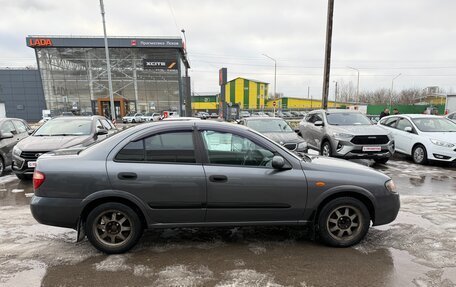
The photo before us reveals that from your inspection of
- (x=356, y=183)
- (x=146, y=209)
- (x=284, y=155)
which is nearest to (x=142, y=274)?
(x=146, y=209)

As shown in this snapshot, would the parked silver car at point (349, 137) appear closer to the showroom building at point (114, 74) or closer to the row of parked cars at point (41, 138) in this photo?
the row of parked cars at point (41, 138)

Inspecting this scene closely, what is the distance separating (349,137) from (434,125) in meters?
3.46

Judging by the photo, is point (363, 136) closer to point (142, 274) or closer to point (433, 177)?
point (433, 177)

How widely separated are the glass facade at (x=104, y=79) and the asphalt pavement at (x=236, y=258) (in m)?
41.5

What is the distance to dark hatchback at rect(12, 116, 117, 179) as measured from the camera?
23.3ft

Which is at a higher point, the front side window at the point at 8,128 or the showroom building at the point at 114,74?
the showroom building at the point at 114,74

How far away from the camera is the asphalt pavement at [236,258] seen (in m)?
3.21

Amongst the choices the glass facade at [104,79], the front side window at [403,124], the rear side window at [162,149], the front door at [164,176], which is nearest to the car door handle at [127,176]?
the front door at [164,176]

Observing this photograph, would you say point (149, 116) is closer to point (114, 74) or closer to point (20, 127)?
point (114, 74)

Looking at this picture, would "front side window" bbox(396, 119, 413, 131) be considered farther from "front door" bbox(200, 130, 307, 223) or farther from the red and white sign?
"front door" bbox(200, 130, 307, 223)

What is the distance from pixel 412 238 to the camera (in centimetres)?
423

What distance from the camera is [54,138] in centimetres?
770

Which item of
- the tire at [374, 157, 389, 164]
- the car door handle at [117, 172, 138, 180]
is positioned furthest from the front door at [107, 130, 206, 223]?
the tire at [374, 157, 389, 164]

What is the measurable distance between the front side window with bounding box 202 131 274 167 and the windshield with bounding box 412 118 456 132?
8.60 metres
